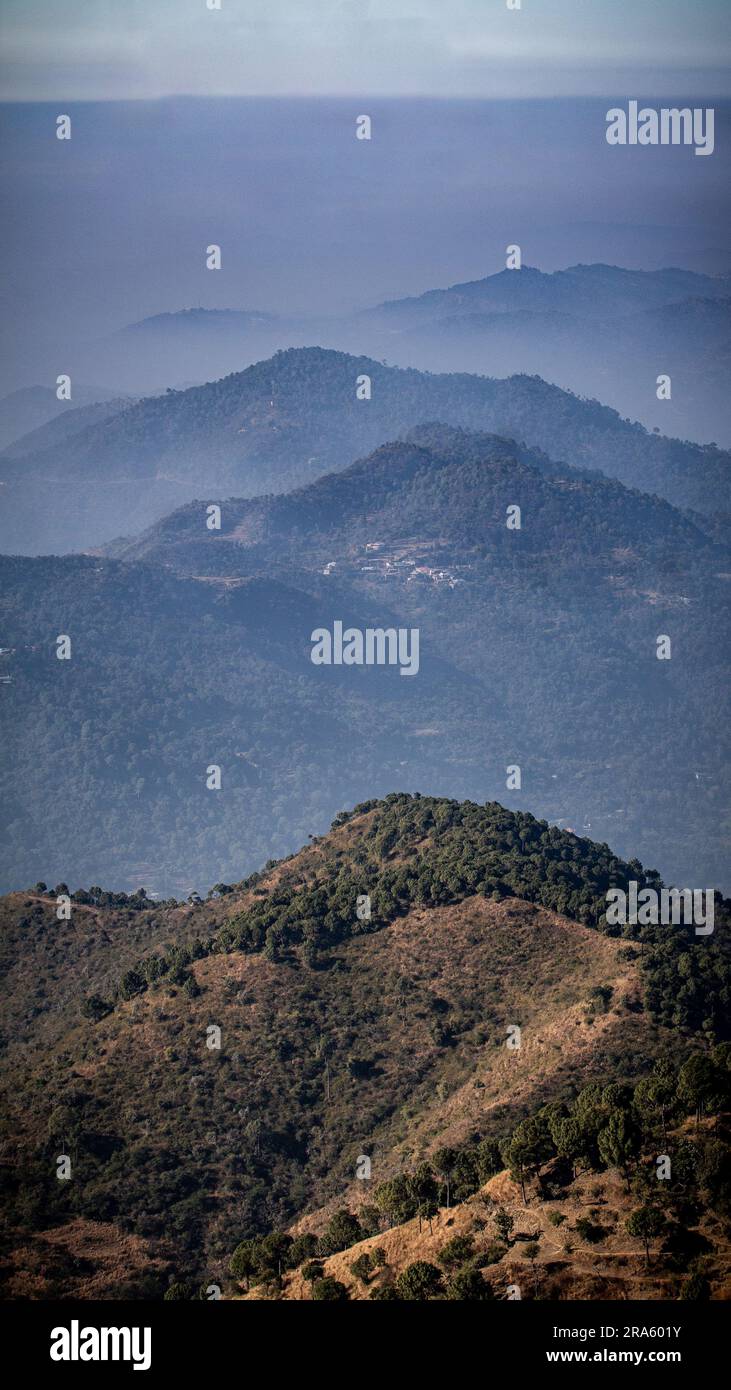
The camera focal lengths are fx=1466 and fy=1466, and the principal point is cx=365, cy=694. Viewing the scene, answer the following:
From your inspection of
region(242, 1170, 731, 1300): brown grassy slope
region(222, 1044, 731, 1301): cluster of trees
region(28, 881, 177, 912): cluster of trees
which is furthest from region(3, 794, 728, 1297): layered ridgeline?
region(28, 881, 177, 912): cluster of trees

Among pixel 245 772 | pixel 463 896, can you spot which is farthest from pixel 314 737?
pixel 463 896

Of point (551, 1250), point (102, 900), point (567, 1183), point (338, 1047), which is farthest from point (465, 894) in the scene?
point (551, 1250)

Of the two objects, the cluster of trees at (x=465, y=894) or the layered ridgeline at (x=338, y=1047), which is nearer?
the layered ridgeline at (x=338, y=1047)

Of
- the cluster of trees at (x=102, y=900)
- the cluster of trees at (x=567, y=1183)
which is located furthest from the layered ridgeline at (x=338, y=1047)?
the cluster of trees at (x=102, y=900)

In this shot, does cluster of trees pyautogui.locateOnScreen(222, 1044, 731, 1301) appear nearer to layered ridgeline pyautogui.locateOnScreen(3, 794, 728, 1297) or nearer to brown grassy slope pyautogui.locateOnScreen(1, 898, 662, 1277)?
layered ridgeline pyautogui.locateOnScreen(3, 794, 728, 1297)

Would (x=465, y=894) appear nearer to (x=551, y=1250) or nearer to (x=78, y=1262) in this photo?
(x=78, y=1262)

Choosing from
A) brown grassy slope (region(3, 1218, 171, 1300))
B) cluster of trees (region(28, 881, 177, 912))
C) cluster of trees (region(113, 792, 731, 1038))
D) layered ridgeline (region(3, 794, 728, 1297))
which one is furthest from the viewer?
cluster of trees (region(28, 881, 177, 912))

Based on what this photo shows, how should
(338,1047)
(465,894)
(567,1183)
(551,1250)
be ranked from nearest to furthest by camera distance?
(551,1250)
(567,1183)
(338,1047)
(465,894)

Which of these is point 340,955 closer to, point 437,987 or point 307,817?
point 437,987

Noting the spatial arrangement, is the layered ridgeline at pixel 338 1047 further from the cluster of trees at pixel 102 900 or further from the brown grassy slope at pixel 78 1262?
the cluster of trees at pixel 102 900

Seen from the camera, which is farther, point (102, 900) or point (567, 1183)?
point (102, 900)
